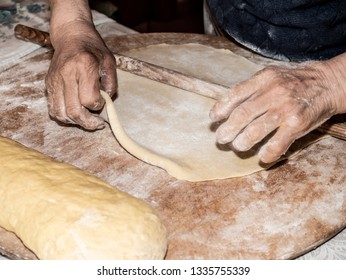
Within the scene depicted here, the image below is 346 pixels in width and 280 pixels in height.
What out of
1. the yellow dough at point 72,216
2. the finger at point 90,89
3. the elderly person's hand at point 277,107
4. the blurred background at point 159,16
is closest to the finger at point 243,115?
the elderly person's hand at point 277,107

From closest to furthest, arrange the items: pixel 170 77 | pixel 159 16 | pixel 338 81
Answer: pixel 338 81, pixel 170 77, pixel 159 16

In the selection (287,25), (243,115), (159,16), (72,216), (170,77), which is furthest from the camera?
(159,16)

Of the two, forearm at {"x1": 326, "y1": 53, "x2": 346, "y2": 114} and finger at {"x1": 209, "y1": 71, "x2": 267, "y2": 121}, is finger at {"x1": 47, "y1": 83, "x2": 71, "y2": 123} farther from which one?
forearm at {"x1": 326, "y1": 53, "x2": 346, "y2": 114}

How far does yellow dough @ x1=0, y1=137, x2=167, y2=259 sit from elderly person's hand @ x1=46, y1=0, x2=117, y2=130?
0.27 meters

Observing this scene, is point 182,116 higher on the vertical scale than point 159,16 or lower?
higher

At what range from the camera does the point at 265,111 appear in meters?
1.60

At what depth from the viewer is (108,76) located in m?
1.98

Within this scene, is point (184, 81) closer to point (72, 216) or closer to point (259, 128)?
point (259, 128)

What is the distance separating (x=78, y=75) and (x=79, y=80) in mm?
18

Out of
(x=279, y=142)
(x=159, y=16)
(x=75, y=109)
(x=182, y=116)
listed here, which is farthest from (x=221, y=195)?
(x=159, y=16)

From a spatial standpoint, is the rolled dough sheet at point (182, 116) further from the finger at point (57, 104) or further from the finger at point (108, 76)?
the finger at point (57, 104)

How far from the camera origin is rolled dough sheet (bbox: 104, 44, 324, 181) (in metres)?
1.82

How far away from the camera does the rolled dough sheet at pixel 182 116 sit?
182cm
